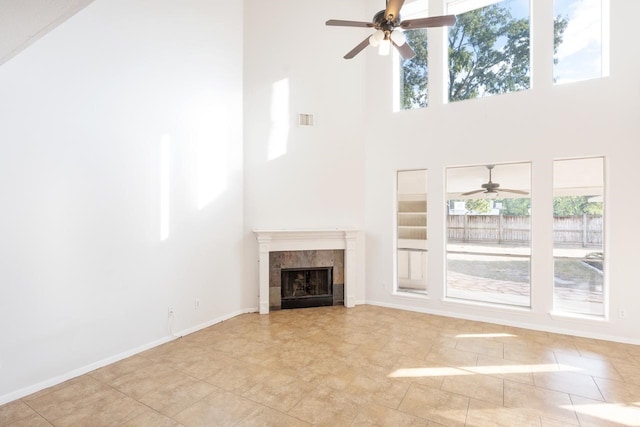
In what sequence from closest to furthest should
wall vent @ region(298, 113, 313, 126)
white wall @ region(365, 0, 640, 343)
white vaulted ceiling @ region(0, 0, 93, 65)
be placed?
white vaulted ceiling @ region(0, 0, 93, 65), white wall @ region(365, 0, 640, 343), wall vent @ region(298, 113, 313, 126)

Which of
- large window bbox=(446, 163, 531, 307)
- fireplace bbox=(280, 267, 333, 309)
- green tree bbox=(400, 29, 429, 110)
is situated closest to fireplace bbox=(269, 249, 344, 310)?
fireplace bbox=(280, 267, 333, 309)

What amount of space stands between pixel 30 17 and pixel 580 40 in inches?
234

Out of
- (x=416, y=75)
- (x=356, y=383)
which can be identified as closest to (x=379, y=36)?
(x=416, y=75)

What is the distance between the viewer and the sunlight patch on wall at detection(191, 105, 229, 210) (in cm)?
446

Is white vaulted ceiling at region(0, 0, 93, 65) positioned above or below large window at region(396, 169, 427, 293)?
above

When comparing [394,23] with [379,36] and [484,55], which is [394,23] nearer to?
[379,36]

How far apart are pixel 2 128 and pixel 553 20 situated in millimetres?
6602

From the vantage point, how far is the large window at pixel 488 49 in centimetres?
470

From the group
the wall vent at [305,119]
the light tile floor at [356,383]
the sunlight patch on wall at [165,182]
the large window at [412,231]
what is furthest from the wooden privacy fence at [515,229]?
the sunlight patch on wall at [165,182]

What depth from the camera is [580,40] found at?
14.1 feet

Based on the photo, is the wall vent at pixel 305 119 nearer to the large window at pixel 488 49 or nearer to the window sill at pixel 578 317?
the large window at pixel 488 49

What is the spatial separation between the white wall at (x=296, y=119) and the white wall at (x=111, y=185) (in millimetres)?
445

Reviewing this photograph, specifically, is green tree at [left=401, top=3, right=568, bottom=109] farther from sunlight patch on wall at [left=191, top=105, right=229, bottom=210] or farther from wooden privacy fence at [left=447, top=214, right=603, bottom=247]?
sunlight patch on wall at [left=191, top=105, right=229, bottom=210]

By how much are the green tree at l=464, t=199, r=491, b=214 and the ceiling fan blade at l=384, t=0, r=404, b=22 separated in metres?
3.10
